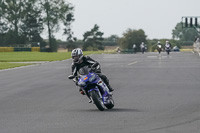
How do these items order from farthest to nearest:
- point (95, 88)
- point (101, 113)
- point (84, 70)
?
point (84, 70), point (95, 88), point (101, 113)

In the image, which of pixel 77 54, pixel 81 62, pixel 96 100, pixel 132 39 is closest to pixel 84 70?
pixel 81 62

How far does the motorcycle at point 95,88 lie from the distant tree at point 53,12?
114 meters

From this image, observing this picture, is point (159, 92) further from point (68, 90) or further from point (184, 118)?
point (184, 118)

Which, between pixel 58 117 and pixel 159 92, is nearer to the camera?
pixel 58 117

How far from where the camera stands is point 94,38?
178625 millimetres

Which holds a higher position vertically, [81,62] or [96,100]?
[81,62]

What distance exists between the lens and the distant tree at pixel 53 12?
12812 centimetres

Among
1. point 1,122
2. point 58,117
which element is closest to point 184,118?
point 58,117

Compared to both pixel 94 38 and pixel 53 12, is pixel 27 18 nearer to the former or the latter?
pixel 53 12

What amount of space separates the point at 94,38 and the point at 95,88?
16529 centimetres

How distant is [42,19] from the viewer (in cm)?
12962

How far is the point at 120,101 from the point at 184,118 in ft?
14.1

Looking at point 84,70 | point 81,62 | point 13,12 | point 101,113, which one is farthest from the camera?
point 13,12

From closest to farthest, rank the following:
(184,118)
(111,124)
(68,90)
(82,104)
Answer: (111,124) < (184,118) < (82,104) < (68,90)
